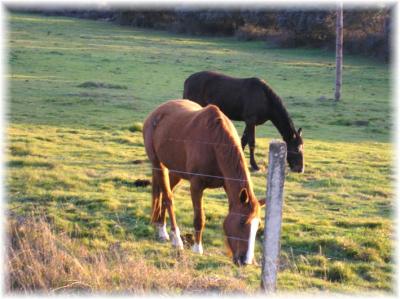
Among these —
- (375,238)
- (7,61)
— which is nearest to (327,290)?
(375,238)

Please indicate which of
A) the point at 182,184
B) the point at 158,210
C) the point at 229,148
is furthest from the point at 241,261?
the point at 182,184

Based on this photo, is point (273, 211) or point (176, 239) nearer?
point (273, 211)

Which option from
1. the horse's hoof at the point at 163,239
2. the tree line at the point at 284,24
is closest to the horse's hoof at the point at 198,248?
the horse's hoof at the point at 163,239

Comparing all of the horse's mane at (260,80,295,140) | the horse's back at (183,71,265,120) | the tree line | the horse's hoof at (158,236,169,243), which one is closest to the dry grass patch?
the horse's hoof at (158,236,169,243)

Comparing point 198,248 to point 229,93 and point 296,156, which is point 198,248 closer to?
point 296,156

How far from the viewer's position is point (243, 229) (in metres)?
5.80

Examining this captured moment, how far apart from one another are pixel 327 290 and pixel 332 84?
20841 mm

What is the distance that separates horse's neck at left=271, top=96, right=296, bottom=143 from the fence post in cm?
726

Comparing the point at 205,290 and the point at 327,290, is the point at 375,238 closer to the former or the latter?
the point at 327,290

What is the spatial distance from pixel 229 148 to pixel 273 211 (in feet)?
5.79

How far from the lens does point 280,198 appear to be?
471 centimetres

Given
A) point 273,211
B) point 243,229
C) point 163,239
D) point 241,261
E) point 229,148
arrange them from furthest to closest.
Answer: point 163,239, point 229,148, point 243,229, point 241,261, point 273,211

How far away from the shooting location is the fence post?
466 cm

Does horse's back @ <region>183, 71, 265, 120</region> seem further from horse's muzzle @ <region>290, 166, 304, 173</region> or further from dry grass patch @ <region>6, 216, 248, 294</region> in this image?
dry grass patch @ <region>6, 216, 248, 294</region>
